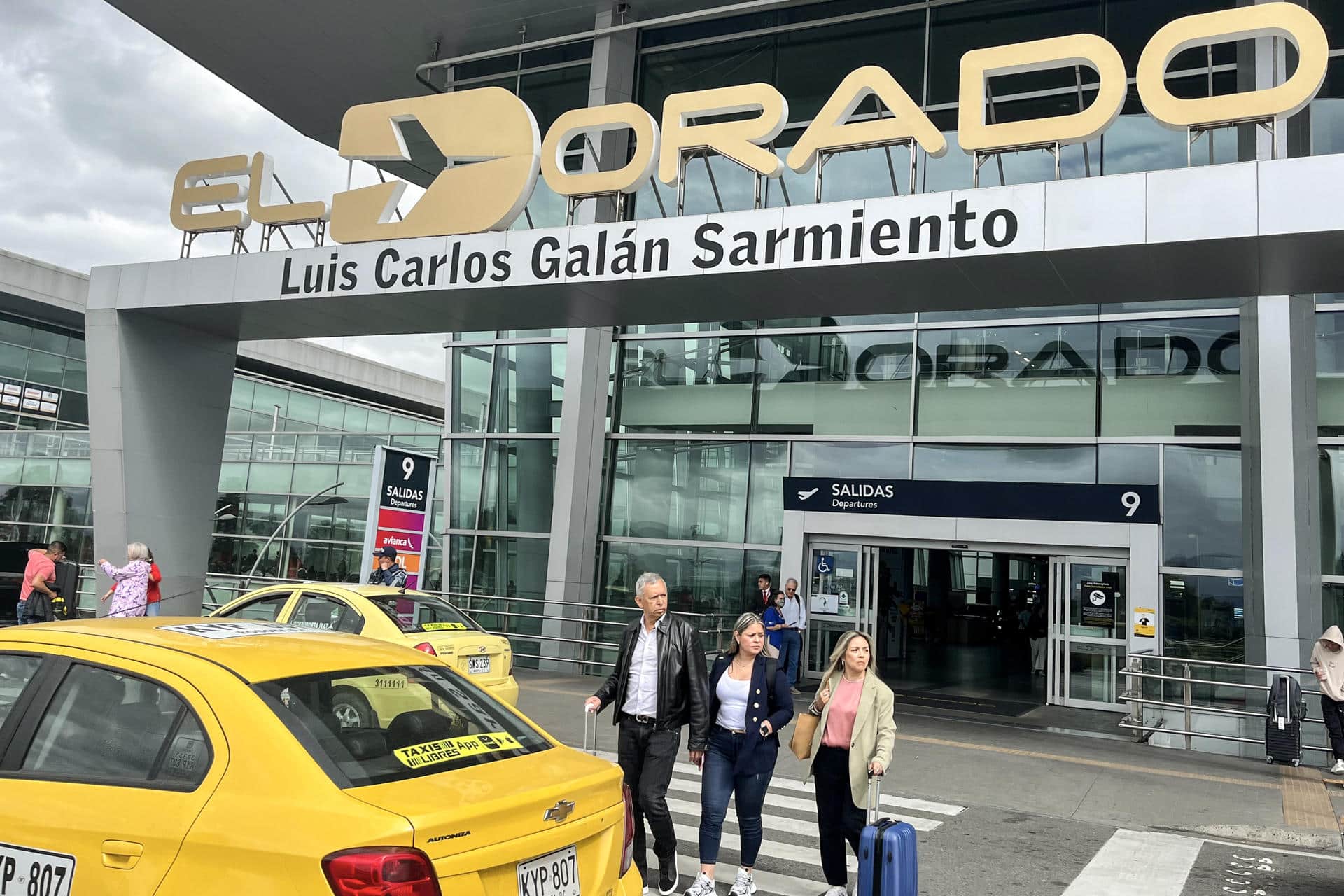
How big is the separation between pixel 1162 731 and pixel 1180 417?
5606 mm

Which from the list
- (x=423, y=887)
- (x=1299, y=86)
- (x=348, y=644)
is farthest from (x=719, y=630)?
(x=423, y=887)

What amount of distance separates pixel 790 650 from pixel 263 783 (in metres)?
13.5

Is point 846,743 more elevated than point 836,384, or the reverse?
point 836,384

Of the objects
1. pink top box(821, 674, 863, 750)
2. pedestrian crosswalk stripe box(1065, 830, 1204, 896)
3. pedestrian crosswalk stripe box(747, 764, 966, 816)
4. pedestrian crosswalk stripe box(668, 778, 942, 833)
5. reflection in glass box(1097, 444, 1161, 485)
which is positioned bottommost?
pedestrian crosswalk stripe box(668, 778, 942, 833)

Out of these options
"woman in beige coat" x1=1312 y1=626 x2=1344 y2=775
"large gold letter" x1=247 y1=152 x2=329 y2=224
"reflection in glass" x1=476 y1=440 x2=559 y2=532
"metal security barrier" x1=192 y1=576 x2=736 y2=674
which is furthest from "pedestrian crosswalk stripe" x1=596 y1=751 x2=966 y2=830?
"reflection in glass" x1=476 y1=440 x2=559 y2=532

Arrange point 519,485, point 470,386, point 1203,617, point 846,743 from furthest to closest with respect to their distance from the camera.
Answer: point 470,386, point 519,485, point 1203,617, point 846,743

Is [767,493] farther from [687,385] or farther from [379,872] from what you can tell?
[379,872]

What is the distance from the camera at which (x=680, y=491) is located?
63.8ft

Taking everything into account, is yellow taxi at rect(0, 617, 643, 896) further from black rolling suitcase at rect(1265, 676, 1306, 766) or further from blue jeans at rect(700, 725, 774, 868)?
black rolling suitcase at rect(1265, 676, 1306, 766)

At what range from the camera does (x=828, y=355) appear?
18766 mm

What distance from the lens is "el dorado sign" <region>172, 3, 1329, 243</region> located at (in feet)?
35.2

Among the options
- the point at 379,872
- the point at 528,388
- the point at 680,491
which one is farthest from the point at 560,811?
the point at 528,388

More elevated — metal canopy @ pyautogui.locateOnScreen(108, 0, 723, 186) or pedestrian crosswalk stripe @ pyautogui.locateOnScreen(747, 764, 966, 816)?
metal canopy @ pyautogui.locateOnScreen(108, 0, 723, 186)

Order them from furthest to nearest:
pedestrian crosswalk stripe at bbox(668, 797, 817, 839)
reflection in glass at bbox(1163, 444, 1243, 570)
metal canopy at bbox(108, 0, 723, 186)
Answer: metal canopy at bbox(108, 0, 723, 186)
reflection in glass at bbox(1163, 444, 1243, 570)
pedestrian crosswalk stripe at bbox(668, 797, 817, 839)
